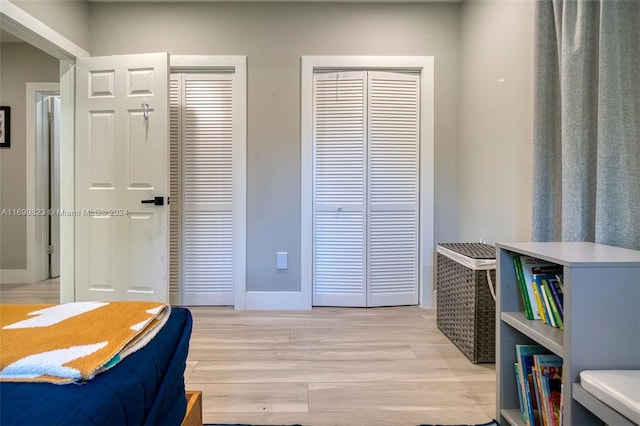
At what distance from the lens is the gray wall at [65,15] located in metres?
2.04

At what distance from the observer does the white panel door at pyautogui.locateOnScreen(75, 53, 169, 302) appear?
2.30 metres

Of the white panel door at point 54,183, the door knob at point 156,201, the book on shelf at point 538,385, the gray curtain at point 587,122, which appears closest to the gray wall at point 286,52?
the door knob at point 156,201

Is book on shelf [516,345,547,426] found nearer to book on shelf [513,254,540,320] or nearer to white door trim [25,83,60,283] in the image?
book on shelf [513,254,540,320]

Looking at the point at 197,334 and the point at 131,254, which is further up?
the point at 131,254

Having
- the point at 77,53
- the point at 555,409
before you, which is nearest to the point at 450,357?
the point at 555,409

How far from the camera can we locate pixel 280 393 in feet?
4.84

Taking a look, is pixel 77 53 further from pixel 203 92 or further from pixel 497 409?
pixel 497 409

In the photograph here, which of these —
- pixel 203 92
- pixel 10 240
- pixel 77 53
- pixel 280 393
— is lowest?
pixel 280 393

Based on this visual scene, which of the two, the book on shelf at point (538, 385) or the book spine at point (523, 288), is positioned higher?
the book spine at point (523, 288)

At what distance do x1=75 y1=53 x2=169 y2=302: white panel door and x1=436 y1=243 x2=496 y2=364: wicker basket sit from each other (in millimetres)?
2013

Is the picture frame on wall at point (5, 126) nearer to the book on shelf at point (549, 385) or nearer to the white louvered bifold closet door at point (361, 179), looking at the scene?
the white louvered bifold closet door at point (361, 179)

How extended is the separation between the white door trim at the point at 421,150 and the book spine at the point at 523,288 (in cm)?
142

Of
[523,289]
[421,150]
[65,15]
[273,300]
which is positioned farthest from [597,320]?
[65,15]

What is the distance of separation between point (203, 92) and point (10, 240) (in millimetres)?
2824
